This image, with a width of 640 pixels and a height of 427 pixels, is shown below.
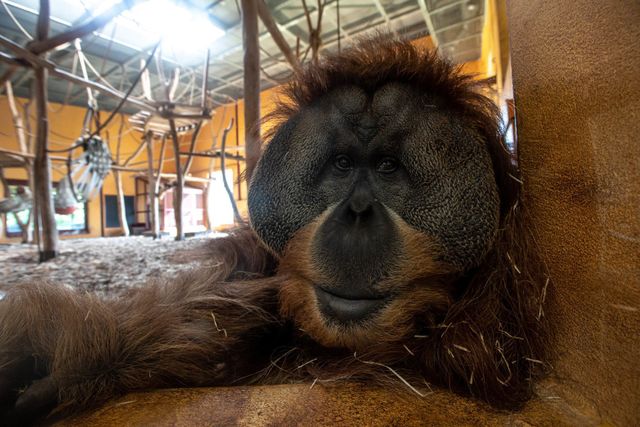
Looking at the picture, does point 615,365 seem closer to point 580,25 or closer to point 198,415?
point 580,25

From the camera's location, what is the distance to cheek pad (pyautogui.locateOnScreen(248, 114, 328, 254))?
92 cm

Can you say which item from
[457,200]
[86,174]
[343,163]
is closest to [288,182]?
[343,163]

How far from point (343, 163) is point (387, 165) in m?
0.11

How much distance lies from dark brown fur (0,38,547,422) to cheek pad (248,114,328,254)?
0.19 ft

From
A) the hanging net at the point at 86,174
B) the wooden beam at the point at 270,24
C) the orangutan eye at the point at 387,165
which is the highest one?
the wooden beam at the point at 270,24

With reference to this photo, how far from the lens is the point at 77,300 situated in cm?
95

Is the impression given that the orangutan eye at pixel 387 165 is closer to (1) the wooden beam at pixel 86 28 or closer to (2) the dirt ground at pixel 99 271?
(2) the dirt ground at pixel 99 271

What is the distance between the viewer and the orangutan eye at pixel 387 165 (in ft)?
2.84

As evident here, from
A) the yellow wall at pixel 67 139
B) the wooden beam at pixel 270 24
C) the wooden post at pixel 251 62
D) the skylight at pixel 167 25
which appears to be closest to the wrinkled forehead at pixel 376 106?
the wooden post at pixel 251 62

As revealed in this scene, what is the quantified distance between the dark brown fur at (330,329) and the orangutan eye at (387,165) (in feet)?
0.51

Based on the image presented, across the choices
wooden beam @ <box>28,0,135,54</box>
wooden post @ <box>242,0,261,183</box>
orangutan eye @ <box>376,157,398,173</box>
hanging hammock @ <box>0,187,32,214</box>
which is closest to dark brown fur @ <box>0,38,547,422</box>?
orangutan eye @ <box>376,157,398,173</box>

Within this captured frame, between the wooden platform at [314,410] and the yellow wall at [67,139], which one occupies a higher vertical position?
the yellow wall at [67,139]

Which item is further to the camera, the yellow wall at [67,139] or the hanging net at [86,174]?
the yellow wall at [67,139]

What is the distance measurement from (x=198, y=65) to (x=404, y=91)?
8.98 metres
